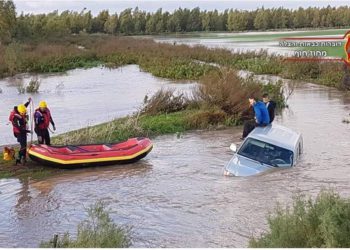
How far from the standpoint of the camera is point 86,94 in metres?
32.4

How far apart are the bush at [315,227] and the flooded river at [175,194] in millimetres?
2461

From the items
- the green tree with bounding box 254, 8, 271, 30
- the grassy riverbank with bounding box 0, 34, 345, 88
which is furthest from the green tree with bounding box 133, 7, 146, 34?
the grassy riverbank with bounding box 0, 34, 345, 88

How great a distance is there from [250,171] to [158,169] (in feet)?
9.88

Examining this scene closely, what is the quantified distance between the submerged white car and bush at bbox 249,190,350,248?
582 centimetres

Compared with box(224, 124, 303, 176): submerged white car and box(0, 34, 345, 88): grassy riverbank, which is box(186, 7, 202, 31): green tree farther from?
box(224, 124, 303, 176): submerged white car

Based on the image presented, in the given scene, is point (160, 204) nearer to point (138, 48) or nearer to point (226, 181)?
point (226, 181)

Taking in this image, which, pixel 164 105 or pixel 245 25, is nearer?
pixel 164 105

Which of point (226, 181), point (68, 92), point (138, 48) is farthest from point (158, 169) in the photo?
point (138, 48)

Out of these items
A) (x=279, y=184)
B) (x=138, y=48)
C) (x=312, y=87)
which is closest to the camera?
(x=279, y=184)

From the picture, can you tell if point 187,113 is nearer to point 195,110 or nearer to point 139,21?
point 195,110

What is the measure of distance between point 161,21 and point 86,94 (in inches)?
2225

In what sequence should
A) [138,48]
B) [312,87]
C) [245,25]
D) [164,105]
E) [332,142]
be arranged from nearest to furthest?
[332,142] → [164,105] → [312,87] → [138,48] → [245,25]

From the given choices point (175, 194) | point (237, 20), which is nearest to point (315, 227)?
point (175, 194)

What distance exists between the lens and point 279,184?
12242 mm
